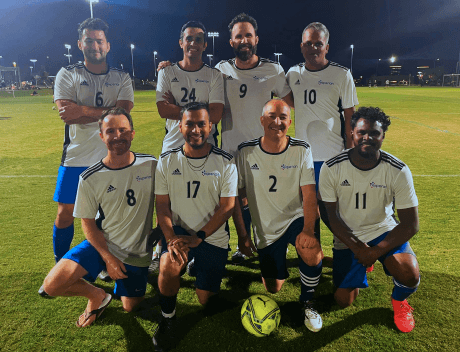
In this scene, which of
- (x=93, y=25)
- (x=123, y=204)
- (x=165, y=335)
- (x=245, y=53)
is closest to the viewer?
(x=165, y=335)

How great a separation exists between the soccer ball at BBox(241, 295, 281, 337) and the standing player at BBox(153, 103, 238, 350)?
1.39 feet

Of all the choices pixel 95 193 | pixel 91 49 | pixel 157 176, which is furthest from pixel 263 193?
pixel 91 49

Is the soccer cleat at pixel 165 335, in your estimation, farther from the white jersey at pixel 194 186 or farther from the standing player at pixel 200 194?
the white jersey at pixel 194 186

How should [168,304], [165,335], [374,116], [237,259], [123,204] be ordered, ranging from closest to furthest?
[165,335] < [168,304] < [374,116] < [123,204] < [237,259]

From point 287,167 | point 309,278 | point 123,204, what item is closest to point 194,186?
point 123,204

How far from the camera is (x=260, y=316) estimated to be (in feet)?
9.00

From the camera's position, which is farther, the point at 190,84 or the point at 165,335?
the point at 190,84

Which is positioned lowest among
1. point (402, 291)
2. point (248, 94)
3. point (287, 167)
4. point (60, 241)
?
point (402, 291)

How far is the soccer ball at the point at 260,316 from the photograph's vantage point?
2713 mm

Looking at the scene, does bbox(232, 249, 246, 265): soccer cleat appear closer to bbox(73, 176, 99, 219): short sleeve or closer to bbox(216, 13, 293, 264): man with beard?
bbox(216, 13, 293, 264): man with beard

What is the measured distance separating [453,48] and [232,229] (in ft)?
470

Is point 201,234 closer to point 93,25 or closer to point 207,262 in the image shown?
point 207,262

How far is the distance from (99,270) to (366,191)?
244 centimetres

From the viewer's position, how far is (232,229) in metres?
5.07
